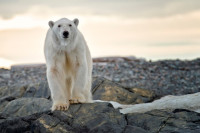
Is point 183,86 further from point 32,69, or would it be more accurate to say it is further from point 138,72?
point 32,69

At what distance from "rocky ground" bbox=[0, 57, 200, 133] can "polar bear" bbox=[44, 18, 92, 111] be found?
1.12 ft

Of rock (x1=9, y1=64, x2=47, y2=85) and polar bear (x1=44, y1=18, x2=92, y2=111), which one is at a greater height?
polar bear (x1=44, y1=18, x2=92, y2=111)

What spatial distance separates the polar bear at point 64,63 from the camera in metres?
7.02

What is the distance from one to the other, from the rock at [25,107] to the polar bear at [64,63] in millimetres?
3436

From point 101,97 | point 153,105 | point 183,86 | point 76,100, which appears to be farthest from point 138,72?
point 76,100

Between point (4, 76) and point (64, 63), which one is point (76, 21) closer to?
point (64, 63)

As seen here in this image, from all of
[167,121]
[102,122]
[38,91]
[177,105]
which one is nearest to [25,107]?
[38,91]

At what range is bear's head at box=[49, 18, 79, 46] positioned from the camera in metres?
6.75

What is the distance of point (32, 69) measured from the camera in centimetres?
2153

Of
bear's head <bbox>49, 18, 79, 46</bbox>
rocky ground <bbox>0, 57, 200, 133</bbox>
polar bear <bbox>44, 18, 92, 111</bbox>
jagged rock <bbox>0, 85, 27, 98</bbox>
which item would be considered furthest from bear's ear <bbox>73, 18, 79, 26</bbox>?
jagged rock <bbox>0, 85, 27, 98</bbox>

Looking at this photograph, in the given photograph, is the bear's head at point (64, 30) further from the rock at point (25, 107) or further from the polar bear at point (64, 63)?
the rock at point (25, 107)

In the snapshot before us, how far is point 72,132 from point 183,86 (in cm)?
1218

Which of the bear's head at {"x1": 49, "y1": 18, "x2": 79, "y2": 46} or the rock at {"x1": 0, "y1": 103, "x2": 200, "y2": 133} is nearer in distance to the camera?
the rock at {"x1": 0, "y1": 103, "x2": 200, "y2": 133}

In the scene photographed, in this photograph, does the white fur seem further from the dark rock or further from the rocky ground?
the dark rock
